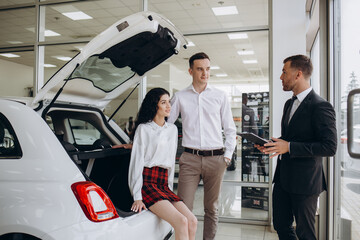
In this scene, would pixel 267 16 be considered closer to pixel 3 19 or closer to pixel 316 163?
pixel 316 163

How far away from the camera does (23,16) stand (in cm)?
599

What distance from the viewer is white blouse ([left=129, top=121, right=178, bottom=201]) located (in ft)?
6.98

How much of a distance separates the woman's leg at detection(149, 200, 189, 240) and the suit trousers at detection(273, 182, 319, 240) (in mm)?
693

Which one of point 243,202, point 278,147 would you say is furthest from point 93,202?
point 243,202

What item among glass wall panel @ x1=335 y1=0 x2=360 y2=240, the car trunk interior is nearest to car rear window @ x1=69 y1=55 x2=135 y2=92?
the car trunk interior

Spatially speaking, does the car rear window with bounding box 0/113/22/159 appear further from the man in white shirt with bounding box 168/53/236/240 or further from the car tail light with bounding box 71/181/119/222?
the man in white shirt with bounding box 168/53/236/240

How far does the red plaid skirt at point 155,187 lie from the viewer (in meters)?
2.09

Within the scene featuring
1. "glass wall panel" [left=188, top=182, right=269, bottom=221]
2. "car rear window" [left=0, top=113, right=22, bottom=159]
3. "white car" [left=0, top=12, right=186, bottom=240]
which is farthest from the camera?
"glass wall panel" [left=188, top=182, right=269, bottom=221]

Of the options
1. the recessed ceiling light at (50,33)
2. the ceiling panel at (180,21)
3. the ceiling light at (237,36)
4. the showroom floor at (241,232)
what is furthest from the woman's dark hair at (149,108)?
the recessed ceiling light at (50,33)

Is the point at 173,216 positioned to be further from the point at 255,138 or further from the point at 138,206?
the point at 255,138

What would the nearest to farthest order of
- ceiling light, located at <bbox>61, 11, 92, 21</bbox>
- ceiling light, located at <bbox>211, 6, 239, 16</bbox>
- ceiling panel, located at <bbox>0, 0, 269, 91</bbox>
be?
ceiling panel, located at <bbox>0, 0, 269, 91</bbox> → ceiling light, located at <bbox>211, 6, 239, 16</bbox> → ceiling light, located at <bbox>61, 11, 92, 21</bbox>

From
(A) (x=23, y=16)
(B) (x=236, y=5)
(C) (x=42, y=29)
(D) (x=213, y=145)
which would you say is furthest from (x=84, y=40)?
(D) (x=213, y=145)

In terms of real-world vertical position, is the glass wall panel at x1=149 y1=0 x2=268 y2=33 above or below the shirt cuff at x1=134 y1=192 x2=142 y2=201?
above

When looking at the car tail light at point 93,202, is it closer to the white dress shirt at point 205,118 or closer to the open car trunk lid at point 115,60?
the open car trunk lid at point 115,60
